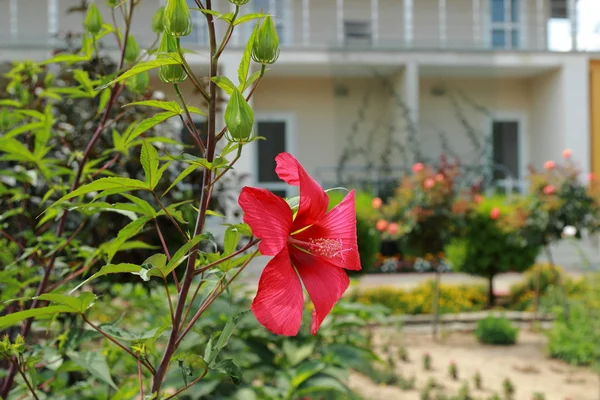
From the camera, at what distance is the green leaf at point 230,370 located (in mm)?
633

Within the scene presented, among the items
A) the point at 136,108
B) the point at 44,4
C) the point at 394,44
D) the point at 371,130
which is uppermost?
the point at 44,4

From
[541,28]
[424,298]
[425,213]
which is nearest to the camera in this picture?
[425,213]

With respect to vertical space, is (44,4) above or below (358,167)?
above

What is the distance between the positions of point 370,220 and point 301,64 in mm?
5867

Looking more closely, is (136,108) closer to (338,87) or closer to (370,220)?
(370,220)

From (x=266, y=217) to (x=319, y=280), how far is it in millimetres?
101

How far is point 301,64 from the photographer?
1188cm

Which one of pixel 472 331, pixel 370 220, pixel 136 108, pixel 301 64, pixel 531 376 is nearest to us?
pixel 136 108

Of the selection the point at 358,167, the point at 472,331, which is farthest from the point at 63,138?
the point at 358,167

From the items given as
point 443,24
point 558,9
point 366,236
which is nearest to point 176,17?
point 366,236

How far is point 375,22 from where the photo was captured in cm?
1366

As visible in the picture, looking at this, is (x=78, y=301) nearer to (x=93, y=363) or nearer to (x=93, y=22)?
(x=93, y=363)

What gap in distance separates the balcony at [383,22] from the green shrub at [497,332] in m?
7.64

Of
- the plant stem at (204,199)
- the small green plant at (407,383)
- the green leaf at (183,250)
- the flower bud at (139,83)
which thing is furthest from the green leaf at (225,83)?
the small green plant at (407,383)
